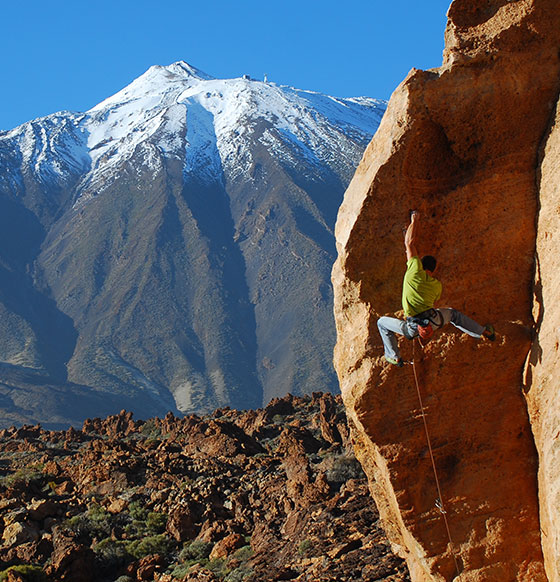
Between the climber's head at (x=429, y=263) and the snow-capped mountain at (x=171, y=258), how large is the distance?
83.6m

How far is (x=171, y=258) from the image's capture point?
5226 inches

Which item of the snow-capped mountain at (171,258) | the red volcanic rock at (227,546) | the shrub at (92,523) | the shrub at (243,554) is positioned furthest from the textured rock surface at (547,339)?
the snow-capped mountain at (171,258)

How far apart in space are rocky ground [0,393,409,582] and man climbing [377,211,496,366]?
544cm

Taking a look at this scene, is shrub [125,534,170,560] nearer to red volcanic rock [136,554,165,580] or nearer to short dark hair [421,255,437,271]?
red volcanic rock [136,554,165,580]

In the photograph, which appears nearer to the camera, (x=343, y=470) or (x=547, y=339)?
(x=547, y=339)

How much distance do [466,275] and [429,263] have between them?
616 mm

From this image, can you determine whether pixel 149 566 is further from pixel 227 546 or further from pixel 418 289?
pixel 418 289

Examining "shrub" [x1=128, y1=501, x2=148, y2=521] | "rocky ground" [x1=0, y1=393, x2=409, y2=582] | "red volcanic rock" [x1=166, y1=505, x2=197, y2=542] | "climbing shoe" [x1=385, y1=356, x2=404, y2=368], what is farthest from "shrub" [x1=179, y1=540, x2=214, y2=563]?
"climbing shoe" [x1=385, y1=356, x2=404, y2=368]

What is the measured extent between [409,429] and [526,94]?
3.62 m

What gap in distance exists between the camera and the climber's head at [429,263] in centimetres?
Answer: 873

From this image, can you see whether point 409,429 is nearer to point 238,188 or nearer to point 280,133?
point 238,188

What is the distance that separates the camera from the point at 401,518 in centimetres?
945

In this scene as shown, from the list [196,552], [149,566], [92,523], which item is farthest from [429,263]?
[92,523]

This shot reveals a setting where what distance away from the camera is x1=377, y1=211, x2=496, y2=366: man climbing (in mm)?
8461
